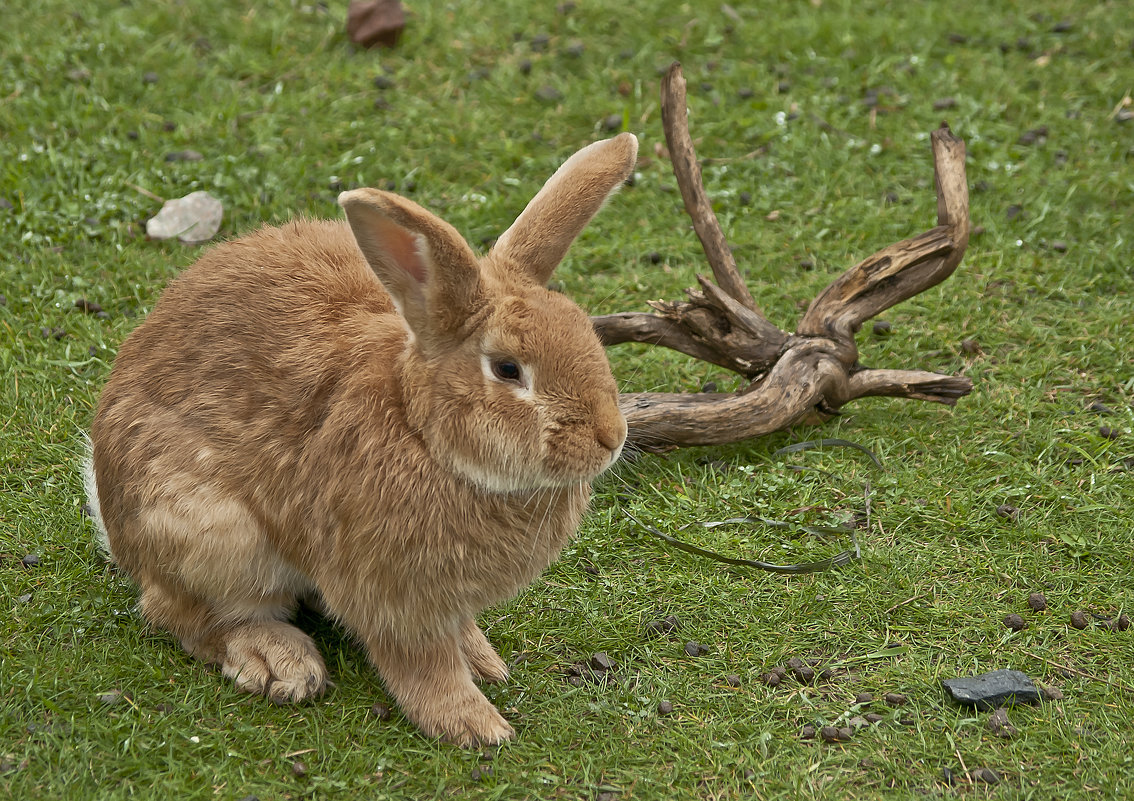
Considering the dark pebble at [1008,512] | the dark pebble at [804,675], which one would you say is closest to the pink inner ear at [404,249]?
the dark pebble at [804,675]

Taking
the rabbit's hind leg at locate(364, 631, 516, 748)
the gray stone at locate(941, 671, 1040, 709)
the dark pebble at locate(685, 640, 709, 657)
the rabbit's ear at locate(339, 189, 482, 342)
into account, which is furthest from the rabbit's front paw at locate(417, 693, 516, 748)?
the gray stone at locate(941, 671, 1040, 709)

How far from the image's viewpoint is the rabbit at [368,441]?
3.20 m

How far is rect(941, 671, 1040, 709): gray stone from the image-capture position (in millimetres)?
3656

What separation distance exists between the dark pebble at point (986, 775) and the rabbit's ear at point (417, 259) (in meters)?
1.99

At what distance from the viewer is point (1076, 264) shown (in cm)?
579

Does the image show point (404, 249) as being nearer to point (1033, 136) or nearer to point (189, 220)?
point (189, 220)

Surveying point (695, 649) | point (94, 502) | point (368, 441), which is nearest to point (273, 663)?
point (368, 441)

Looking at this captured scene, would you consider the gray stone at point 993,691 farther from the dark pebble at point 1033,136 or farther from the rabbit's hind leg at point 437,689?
the dark pebble at point 1033,136

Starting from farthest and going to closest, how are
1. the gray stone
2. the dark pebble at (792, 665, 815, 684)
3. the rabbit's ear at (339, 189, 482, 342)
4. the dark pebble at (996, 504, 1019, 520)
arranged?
1. the dark pebble at (996, 504, 1019, 520)
2. the dark pebble at (792, 665, 815, 684)
3. the gray stone
4. the rabbit's ear at (339, 189, 482, 342)

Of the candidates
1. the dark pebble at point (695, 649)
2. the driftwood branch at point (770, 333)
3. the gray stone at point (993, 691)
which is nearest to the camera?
the gray stone at point (993, 691)

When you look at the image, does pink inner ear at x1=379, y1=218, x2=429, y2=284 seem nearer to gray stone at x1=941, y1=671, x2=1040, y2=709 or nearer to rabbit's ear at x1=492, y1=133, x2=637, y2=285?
rabbit's ear at x1=492, y1=133, x2=637, y2=285

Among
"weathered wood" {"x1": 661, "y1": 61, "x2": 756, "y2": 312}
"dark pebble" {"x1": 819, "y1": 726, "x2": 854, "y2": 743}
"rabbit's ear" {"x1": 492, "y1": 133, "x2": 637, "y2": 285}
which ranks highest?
"rabbit's ear" {"x1": 492, "y1": 133, "x2": 637, "y2": 285}

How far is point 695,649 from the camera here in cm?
394

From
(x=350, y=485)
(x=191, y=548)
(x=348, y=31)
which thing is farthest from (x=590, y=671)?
(x=348, y=31)
